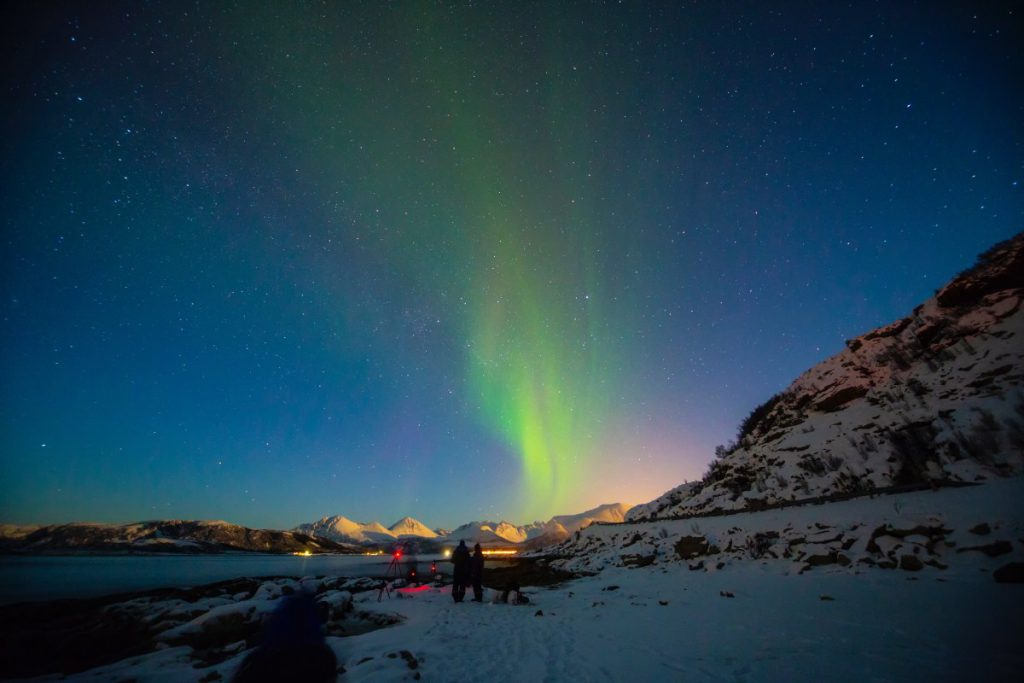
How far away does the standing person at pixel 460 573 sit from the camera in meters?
15.4

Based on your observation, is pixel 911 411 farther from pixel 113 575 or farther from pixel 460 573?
pixel 113 575

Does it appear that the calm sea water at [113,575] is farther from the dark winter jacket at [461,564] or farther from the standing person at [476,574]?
the standing person at [476,574]

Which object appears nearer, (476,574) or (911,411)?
(476,574)

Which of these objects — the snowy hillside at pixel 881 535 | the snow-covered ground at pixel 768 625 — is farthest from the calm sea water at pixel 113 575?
the snowy hillside at pixel 881 535

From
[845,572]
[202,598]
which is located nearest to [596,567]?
[845,572]

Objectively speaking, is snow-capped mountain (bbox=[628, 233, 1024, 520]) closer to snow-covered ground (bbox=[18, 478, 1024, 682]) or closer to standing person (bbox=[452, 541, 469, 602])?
snow-covered ground (bbox=[18, 478, 1024, 682])

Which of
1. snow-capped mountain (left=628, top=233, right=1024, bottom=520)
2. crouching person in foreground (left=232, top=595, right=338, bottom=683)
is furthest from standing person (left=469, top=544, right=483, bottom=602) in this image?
snow-capped mountain (left=628, top=233, right=1024, bottom=520)

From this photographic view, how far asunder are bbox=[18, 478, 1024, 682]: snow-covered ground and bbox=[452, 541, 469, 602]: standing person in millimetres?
907

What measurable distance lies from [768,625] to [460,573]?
1150 cm

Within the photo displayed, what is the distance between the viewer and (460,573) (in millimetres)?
15648

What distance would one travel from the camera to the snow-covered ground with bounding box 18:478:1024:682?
5.36 meters

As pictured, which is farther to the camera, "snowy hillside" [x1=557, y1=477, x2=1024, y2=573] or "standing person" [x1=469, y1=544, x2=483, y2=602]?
"standing person" [x1=469, y1=544, x2=483, y2=602]

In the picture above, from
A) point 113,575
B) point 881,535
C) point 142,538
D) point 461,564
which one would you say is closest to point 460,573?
point 461,564

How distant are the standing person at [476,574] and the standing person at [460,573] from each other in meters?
0.24
